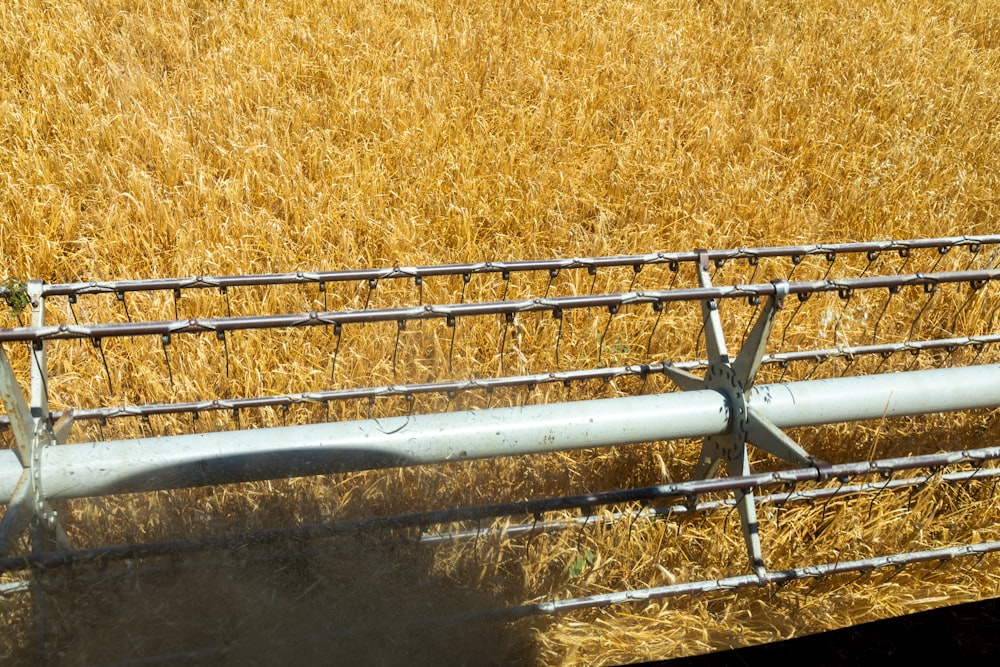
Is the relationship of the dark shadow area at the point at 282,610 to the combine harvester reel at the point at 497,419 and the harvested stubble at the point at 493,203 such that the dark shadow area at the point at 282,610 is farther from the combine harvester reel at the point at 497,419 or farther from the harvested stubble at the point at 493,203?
the combine harvester reel at the point at 497,419

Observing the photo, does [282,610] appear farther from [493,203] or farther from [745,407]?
[493,203]

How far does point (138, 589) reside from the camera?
2.22 metres

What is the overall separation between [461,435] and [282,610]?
1.25m

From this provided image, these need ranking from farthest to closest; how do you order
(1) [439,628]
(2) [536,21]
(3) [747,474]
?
(2) [536,21] < (1) [439,628] < (3) [747,474]

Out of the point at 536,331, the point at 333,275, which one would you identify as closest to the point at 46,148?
the point at 333,275

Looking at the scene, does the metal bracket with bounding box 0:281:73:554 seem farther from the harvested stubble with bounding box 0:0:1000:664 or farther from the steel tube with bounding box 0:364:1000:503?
the harvested stubble with bounding box 0:0:1000:664

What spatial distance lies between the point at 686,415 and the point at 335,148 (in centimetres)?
277

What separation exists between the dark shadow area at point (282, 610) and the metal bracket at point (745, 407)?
2.46 feet

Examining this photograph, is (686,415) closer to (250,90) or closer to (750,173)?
(750,173)

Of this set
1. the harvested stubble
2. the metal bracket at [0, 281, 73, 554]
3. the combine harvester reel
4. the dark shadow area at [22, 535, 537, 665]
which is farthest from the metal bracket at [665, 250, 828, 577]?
the metal bracket at [0, 281, 73, 554]

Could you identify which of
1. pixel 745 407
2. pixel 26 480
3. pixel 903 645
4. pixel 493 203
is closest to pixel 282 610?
pixel 26 480

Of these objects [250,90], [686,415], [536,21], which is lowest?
[686,415]

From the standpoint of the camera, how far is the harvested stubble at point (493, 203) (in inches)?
94.4

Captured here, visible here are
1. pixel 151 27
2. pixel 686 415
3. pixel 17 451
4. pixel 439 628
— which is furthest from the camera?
pixel 151 27
